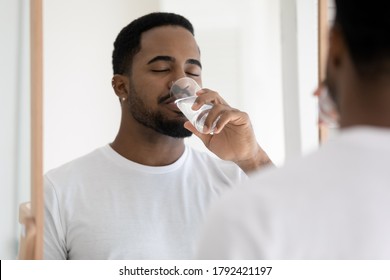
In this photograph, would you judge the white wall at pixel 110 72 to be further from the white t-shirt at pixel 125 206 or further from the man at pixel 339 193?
the man at pixel 339 193

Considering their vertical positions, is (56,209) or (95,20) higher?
(95,20)

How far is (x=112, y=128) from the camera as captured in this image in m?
1.27

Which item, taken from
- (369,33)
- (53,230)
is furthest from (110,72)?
(369,33)

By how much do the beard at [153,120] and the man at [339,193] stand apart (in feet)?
2.76

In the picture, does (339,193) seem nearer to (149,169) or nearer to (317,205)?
(317,205)

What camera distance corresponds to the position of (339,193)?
0.42m

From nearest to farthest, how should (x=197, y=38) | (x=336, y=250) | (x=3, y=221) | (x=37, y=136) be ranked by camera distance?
1. (x=336, y=250)
2. (x=37, y=136)
3. (x=3, y=221)
4. (x=197, y=38)

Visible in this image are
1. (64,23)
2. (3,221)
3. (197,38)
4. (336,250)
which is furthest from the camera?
(197,38)

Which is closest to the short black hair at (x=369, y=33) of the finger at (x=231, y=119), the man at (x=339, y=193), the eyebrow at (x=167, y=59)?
the man at (x=339, y=193)

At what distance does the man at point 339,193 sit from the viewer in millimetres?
417

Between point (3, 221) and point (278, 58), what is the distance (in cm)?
76

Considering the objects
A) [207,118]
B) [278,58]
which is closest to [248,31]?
[278,58]

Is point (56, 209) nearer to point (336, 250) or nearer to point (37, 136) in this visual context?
point (37, 136)

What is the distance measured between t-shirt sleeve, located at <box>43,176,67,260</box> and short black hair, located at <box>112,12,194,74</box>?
33cm
